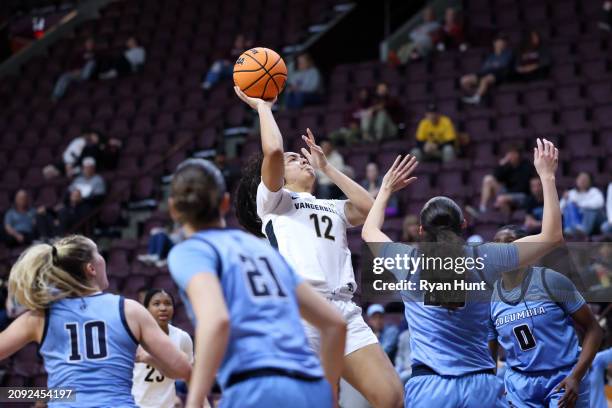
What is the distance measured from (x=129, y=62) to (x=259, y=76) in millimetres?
13717

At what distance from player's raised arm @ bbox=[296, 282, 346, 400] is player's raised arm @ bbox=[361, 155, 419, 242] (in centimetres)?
132

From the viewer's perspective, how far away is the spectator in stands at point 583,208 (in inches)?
436

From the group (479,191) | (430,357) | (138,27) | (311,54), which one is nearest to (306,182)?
(430,357)

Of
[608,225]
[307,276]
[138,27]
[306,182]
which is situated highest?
[138,27]

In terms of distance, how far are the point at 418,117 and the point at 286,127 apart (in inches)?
80.8

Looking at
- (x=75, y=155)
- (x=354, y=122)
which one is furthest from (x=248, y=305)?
(x=75, y=155)

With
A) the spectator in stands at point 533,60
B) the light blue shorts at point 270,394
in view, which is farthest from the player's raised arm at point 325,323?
the spectator in stands at point 533,60

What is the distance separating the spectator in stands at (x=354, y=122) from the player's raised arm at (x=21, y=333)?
33.7ft

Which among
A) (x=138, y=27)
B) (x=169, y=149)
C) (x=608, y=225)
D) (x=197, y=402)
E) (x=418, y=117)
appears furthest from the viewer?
(x=138, y=27)

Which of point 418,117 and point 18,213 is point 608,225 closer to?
point 418,117

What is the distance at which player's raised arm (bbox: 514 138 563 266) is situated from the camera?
4.64 metres

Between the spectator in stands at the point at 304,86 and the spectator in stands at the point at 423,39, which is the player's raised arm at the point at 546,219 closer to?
the spectator in stands at the point at 304,86

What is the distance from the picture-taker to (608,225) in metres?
10.8

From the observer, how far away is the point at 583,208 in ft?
36.7
